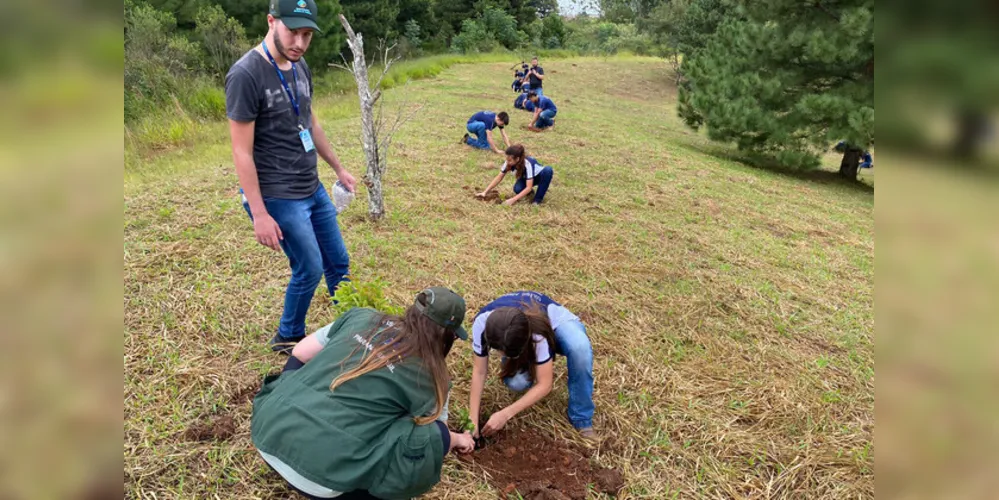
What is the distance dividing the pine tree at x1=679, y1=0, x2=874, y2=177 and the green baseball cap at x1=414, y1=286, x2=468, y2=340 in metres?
8.47

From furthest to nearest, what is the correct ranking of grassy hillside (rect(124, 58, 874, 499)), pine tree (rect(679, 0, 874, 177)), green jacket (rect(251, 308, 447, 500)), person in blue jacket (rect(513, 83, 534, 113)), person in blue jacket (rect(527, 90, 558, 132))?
1. person in blue jacket (rect(513, 83, 534, 113))
2. person in blue jacket (rect(527, 90, 558, 132))
3. pine tree (rect(679, 0, 874, 177))
4. grassy hillside (rect(124, 58, 874, 499))
5. green jacket (rect(251, 308, 447, 500))

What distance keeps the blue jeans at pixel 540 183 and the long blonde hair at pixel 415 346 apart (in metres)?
4.02

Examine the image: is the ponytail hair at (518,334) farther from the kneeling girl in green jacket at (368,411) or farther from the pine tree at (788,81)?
the pine tree at (788,81)

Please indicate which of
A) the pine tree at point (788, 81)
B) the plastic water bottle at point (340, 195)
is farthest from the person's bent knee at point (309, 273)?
the pine tree at point (788, 81)

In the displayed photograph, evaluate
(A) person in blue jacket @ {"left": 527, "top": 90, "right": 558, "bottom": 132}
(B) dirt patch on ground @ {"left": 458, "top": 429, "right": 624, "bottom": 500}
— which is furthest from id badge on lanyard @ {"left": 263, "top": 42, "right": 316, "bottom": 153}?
(A) person in blue jacket @ {"left": 527, "top": 90, "right": 558, "bottom": 132}

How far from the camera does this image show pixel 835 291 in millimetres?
4473

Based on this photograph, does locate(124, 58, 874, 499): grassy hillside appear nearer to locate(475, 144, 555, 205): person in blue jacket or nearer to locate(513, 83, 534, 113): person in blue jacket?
locate(475, 144, 555, 205): person in blue jacket

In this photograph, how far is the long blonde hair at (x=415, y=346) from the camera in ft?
5.92

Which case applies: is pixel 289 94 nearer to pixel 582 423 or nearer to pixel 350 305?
pixel 350 305

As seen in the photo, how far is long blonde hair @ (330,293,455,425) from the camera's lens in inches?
71.0

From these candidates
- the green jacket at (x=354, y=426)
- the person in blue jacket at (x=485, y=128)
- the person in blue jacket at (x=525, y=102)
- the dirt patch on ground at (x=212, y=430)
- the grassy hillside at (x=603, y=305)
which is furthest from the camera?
the person in blue jacket at (x=525, y=102)

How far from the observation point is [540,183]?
Answer: 230 inches

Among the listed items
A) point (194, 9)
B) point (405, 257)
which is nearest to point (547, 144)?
point (405, 257)
